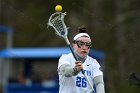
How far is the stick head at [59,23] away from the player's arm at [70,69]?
49 centimetres

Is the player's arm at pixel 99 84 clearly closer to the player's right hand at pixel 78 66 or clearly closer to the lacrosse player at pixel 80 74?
the lacrosse player at pixel 80 74

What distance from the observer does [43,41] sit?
48125 millimetres

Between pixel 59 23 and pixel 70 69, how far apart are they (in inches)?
32.2

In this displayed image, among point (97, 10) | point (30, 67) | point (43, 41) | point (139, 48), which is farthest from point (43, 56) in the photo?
point (43, 41)

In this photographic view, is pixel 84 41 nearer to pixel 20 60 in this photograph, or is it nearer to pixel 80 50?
pixel 80 50

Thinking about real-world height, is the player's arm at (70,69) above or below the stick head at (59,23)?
Answer: below

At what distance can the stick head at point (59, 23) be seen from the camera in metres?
11.9

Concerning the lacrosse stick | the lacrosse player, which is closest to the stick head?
the lacrosse stick

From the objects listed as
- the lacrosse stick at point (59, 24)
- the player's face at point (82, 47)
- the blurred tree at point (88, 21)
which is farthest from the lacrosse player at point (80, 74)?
the blurred tree at point (88, 21)

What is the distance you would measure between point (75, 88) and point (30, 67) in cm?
1971

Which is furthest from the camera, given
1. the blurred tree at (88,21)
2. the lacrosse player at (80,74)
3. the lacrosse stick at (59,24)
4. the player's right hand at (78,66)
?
the blurred tree at (88,21)

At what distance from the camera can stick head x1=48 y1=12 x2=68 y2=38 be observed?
1194cm

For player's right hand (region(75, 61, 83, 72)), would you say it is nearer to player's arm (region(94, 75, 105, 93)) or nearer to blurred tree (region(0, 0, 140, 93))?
player's arm (region(94, 75, 105, 93))

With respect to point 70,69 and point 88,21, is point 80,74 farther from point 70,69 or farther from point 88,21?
point 88,21
